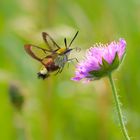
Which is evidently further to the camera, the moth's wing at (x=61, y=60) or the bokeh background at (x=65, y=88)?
the bokeh background at (x=65, y=88)

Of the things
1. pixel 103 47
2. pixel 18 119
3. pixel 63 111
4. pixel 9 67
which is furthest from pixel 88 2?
pixel 103 47

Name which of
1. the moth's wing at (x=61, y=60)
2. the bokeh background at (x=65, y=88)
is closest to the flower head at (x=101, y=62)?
the moth's wing at (x=61, y=60)

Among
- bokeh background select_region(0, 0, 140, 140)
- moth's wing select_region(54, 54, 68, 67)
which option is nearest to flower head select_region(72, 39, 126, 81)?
moth's wing select_region(54, 54, 68, 67)

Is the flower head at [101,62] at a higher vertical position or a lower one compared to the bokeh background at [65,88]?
lower

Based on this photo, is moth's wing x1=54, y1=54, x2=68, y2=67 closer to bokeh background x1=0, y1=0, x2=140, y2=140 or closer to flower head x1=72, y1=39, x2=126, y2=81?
flower head x1=72, y1=39, x2=126, y2=81

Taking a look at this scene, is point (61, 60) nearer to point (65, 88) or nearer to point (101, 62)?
point (101, 62)

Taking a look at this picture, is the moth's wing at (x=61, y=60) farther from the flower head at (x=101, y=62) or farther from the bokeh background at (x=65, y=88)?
the bokeh background at (x=65, y=88)
